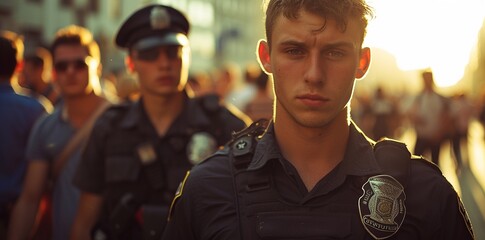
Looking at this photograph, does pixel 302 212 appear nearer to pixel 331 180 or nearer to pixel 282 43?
pixel 331 180

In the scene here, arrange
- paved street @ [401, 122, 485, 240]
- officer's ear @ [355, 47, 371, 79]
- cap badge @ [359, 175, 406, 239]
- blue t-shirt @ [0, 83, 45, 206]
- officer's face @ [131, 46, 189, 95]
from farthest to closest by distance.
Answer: paved street @ [401, 122, 485, 240] < blue t-shirt @ [0, 83, 45, 206] < officer's face @ [131, 46, 189, 95] < officer's ear @ [355, 47, 371, 79] < cap badge @ [359, 175, 406, 239]

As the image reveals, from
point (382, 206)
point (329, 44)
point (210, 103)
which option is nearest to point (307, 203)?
point (382, 206)

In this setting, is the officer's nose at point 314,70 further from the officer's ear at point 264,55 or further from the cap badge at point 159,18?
the cap badge at point 159,18

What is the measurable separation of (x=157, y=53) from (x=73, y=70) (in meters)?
1.21

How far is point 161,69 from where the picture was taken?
207 inches

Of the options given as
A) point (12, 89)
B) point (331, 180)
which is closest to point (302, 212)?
point (331, 180)

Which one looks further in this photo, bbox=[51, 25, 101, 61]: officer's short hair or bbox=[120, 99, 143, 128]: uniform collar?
bbox=[51, 25, 101, 61]: officer's short hair

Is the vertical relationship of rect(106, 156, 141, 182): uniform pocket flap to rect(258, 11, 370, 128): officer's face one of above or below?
below

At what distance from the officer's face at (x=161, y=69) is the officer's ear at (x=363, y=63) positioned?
7.17ft

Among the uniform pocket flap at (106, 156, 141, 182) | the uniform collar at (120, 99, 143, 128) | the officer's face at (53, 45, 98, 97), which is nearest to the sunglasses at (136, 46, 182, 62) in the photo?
the uniform collar at (120, 99, 143, 128)

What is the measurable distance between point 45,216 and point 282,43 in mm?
3778

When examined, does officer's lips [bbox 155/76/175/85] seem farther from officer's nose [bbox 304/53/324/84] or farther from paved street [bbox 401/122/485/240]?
paved street [bbox 401/122/485/240]

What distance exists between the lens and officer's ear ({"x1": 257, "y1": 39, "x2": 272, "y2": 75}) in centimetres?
327

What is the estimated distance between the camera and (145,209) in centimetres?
473
